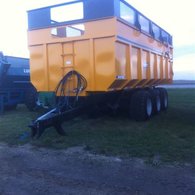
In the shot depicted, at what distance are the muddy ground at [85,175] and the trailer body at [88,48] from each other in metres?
2.64

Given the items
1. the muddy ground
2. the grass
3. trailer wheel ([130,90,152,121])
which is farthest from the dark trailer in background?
the muddy ground

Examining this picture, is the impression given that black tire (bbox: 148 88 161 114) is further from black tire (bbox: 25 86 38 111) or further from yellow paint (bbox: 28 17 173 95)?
black tire (bbox: 25 86 38 111)

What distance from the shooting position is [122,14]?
28.6ft

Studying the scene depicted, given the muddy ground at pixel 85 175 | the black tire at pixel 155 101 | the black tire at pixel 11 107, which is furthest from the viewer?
the black tire at pixel 11 107

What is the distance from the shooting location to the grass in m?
6.52

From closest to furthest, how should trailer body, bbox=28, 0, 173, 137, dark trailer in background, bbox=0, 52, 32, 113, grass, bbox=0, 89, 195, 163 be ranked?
grass, bbox=0, 89, 195, 163 → trailer body, bbox=28, 0, 173, 137 → dark trailer in background, bbox=0, 52, 32, 113

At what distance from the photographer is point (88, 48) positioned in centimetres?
859

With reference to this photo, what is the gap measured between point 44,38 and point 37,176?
497 cm

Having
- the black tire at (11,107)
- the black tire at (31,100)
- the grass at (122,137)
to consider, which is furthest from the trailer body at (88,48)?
the black tire at (11,107)

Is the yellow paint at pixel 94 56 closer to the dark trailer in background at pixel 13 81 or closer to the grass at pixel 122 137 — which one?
the grass at pixel 122 137

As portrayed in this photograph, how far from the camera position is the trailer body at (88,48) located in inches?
326

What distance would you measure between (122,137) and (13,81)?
23.7 ft

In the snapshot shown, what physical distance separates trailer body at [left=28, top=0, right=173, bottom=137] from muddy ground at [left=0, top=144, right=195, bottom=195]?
Answer: 8.68 feet

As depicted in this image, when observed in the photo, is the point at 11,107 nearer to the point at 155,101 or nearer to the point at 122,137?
the point at 155,101
